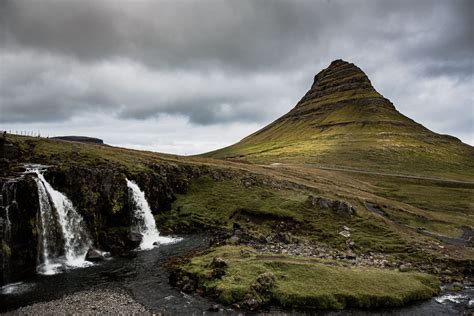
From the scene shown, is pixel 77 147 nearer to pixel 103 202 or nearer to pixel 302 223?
pixel 103 202

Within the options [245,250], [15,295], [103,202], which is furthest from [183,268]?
[103,202]

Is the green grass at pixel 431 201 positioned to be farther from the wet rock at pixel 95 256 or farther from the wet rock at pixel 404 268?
the wet rock at pixel 95 256

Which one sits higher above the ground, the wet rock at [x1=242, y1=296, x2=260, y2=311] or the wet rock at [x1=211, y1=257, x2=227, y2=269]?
the wet rock at [x1=211, y1=257, x2=227, y2=269]

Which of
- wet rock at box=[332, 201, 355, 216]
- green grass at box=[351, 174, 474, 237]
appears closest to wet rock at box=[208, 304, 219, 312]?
wet rock at box=[332, 201, 355, 216]

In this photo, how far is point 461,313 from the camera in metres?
37.8

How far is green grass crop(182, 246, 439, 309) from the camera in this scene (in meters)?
38.2

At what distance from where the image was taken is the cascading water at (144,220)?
64.3 metres

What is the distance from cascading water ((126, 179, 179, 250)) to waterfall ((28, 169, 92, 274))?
37.6 feet

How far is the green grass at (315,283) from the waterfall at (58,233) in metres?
18.8

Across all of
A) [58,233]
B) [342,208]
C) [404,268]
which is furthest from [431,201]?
[58,233]

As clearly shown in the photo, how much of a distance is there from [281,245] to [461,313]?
2699 cm

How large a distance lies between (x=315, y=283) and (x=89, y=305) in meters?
25.4

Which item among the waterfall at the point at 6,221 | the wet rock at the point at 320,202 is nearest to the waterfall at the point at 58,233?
the waterfall at the point at 6,221

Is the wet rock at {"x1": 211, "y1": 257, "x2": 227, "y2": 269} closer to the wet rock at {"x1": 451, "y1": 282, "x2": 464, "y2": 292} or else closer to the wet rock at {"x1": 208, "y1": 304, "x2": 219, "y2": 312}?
the wet rock at {"x1": 208, "y1": 304, "x2": 219, "y2": 312}
